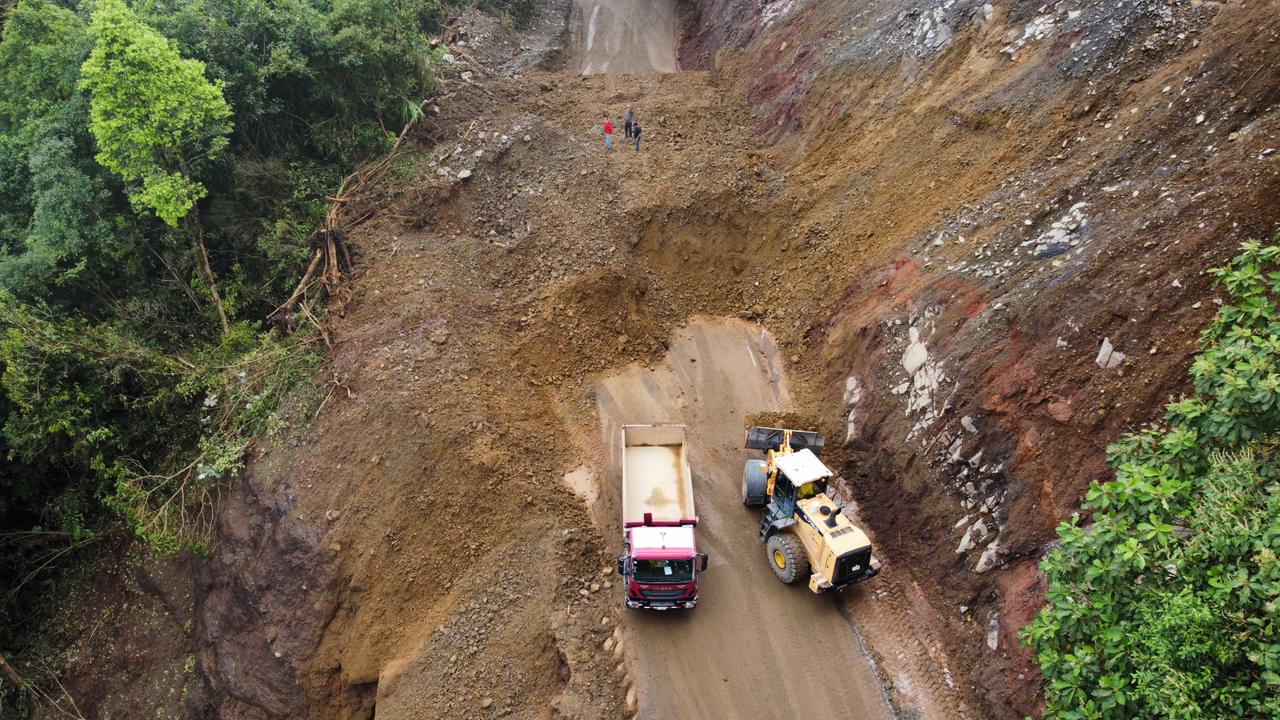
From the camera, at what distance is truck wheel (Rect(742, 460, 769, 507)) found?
15281 millimetres

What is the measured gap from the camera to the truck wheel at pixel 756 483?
50.1 feet

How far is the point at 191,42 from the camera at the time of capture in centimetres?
1962

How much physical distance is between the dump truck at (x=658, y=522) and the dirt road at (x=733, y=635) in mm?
503

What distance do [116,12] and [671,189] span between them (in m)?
14.8

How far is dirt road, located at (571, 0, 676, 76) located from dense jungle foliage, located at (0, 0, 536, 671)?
34.1 feet

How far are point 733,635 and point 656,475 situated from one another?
374 cm

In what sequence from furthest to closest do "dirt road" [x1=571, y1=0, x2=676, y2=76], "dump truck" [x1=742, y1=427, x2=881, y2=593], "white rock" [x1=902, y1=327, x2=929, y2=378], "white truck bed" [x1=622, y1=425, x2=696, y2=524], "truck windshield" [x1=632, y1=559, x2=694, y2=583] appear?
"dirt road" [x1=571, y1=0, x2=676, y2=76] < "white rock" [x1=902, y1=327, x2=929, y2=378] < "white truck bed" [x1=622, y1=425, x2=696, y2=524] < "truck windshield" [x1=632, y1=559, x2=694, y2=583] < "dump truck" [x1=742, y1=427, x2=881, y2=593]

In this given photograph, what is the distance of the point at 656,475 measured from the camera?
15344mm

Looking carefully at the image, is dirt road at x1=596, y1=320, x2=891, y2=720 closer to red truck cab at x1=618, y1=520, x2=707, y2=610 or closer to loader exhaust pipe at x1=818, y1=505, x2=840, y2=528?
red truck cab at x1=618, y1=520, x2=707, y2=610

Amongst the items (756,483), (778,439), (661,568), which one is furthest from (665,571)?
(778,439)

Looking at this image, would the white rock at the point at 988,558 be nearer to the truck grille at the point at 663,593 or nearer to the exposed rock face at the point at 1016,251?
the exposed rock face at the point at 1016,251

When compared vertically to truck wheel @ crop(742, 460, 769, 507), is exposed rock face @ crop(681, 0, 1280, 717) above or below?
above

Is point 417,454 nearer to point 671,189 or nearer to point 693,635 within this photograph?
point 693,635

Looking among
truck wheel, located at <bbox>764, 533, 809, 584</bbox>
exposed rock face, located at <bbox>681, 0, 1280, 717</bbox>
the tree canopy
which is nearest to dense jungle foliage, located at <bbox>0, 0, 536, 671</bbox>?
the tree canopy
